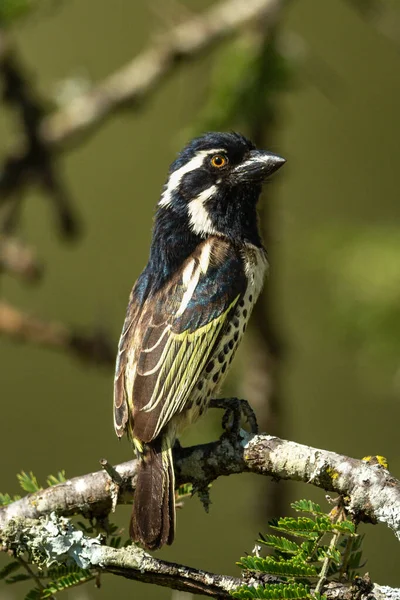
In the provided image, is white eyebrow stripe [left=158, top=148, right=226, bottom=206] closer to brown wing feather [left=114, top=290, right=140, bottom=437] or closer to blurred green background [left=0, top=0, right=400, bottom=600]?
brown wing feather [left=114, top=290, right=140, bottom=437]

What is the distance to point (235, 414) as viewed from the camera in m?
4.27

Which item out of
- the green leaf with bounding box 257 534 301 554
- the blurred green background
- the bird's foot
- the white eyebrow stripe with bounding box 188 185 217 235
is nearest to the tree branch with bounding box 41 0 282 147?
the white eyebrow stripe with bounding box 188 185 217 235

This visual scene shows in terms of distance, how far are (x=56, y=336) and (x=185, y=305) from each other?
46.6 inches

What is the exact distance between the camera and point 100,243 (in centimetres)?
1112

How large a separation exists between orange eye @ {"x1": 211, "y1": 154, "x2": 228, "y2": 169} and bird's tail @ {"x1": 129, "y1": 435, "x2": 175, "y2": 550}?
66.0 inches

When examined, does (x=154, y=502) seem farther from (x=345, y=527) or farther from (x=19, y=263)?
(x=19, y=263)

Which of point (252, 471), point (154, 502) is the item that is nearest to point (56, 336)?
point (154, 502)

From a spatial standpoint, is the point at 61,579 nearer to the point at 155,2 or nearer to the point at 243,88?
the point at 243,88

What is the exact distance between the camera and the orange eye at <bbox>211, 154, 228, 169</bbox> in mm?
5195

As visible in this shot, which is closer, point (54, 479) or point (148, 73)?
point (54, 479)

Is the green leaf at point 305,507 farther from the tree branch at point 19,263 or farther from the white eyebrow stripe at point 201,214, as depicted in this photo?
the tree branch at point 19,263

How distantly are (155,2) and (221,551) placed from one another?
615 centimetres

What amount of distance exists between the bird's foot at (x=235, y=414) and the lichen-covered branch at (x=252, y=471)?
0.11m

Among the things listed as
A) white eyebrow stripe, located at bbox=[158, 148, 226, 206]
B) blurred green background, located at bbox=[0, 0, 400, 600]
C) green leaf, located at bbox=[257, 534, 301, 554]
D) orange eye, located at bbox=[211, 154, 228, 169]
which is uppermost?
Answer: blurred green background, located at bbox=[0, 0, 400, 600]
